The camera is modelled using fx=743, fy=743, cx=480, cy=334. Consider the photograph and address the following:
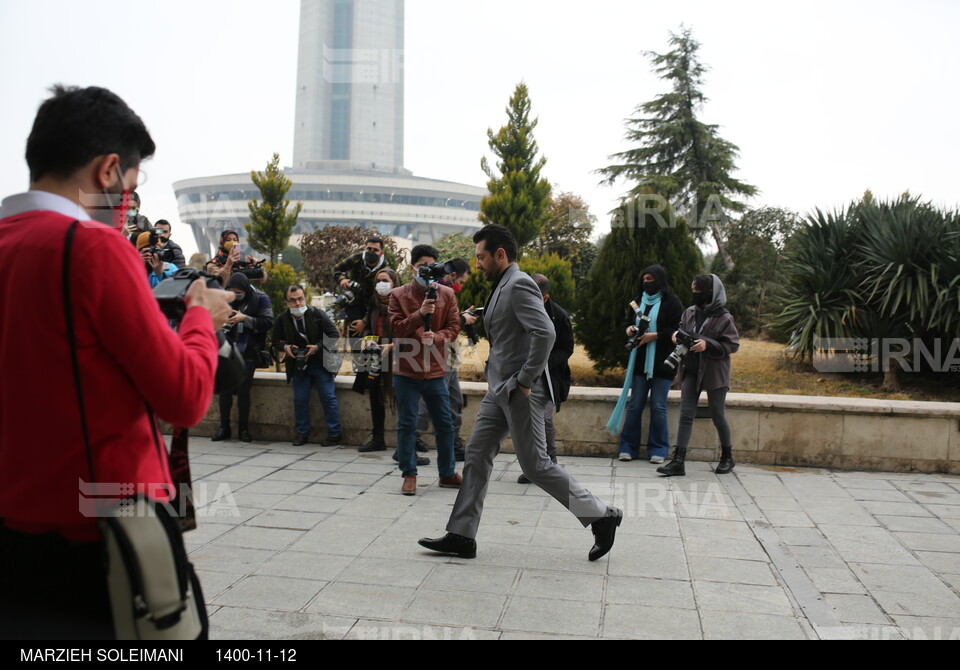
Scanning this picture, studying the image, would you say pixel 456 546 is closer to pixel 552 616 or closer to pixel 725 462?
pixel 552 616

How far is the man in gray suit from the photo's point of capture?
4.52 meters

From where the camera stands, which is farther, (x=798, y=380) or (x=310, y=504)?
(x=798, y=380)

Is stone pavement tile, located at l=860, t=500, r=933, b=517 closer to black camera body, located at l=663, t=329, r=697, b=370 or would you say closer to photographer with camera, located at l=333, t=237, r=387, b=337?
black camera body, located at l=663, t=329, r=697, b=370

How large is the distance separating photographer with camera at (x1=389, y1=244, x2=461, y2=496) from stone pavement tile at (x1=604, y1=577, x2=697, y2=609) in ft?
7.60

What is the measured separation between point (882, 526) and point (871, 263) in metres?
6.79

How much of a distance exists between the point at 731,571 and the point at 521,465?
4.54 feet

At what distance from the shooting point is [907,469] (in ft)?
23.5

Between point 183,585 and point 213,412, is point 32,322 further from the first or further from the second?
→ point 213,412

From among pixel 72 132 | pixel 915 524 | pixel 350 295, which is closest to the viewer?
pixel 72 132

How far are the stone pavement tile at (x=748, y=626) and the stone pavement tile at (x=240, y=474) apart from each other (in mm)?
4267

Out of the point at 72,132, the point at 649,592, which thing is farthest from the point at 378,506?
the point at 72,132

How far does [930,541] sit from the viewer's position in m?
5.06

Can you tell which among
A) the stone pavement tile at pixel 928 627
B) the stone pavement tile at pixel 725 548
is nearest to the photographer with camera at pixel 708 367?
the stone pavement tile at pixel 725 548

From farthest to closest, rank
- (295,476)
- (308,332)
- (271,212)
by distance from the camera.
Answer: (271,212) → (308,332) → (295,476)
